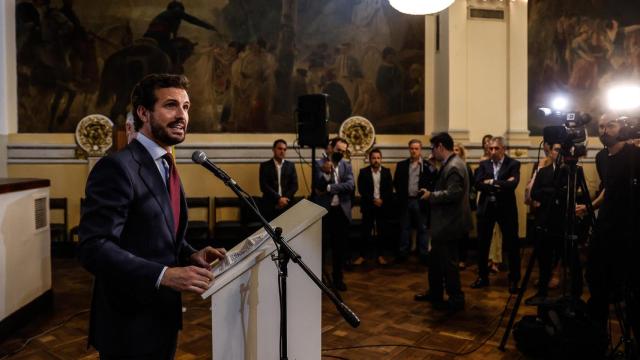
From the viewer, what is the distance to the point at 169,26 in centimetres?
741

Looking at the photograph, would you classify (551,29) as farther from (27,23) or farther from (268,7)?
(27,23)

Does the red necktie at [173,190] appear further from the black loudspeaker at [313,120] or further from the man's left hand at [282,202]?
the man's left hand at [282,202]

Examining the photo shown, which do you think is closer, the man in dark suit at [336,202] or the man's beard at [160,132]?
the man's beard at [160,132]

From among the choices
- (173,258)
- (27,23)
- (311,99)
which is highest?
(27,23)

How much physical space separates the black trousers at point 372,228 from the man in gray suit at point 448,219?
215cm

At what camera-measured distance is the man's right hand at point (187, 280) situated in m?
1.44

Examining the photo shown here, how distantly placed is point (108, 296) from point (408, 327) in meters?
2.92

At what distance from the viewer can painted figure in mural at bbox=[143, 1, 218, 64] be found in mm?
7383

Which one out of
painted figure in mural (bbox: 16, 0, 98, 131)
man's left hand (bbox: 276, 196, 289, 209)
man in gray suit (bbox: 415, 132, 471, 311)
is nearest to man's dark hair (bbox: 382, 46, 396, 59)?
man's left hand (bbox: 276, 196, 289, 209)

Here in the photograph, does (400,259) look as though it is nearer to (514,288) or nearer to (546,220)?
(514,288)

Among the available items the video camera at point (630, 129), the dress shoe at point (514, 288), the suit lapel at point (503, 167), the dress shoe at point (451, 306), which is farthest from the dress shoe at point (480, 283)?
the video camera at point (630, 129)

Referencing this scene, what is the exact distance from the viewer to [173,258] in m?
1.66

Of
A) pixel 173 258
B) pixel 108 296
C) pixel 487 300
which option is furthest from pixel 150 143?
pixel 487 300

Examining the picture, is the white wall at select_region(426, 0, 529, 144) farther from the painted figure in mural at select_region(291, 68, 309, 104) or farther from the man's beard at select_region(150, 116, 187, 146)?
the man's beard at select_region(150, 116, 187, 146)
